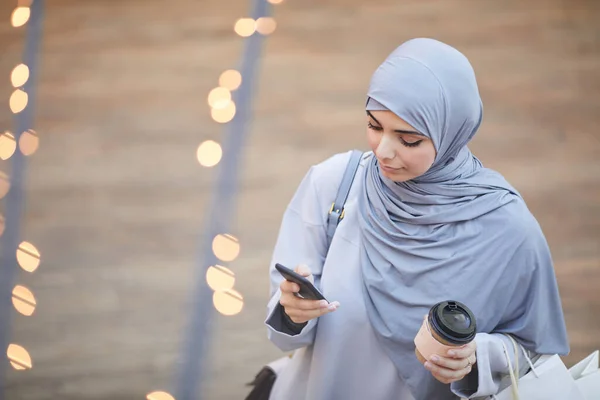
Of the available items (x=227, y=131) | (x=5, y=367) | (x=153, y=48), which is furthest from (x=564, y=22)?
(x=5, y=367)

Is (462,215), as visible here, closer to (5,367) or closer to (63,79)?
(5,367)

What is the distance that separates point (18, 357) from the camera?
282cm

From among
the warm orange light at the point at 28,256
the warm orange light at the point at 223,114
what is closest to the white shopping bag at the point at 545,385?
the warm orange light at the point at 28,256

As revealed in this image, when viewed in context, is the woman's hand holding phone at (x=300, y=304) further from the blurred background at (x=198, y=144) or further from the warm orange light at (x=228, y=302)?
the warm orange light at (x=228, y=302)

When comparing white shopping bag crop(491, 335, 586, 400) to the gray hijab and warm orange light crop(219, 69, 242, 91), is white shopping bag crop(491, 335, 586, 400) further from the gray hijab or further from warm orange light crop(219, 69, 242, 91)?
warm orange light crop(219, 69, 242, 91)

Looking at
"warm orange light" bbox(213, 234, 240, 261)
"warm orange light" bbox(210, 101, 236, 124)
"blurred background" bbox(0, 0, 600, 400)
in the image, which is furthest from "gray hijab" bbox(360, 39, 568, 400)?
"warm orange light" bbox(210, 101, 236, 124)

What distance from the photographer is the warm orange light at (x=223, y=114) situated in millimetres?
3574

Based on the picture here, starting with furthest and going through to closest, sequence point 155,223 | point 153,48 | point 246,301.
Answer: point 153,48 < point 155,223 < point 246,301

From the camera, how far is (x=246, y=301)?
301cm

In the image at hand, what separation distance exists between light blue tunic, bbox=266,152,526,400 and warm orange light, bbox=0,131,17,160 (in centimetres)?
225

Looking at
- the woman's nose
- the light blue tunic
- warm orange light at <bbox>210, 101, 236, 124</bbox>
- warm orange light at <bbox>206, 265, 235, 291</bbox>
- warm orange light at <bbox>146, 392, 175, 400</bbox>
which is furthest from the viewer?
warm orange light at <bbox>210, 101, 236, 124</bbox>

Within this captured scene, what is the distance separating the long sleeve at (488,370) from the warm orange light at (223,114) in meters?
2.33

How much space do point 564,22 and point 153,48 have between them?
81.7 inches

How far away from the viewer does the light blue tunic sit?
151cm
